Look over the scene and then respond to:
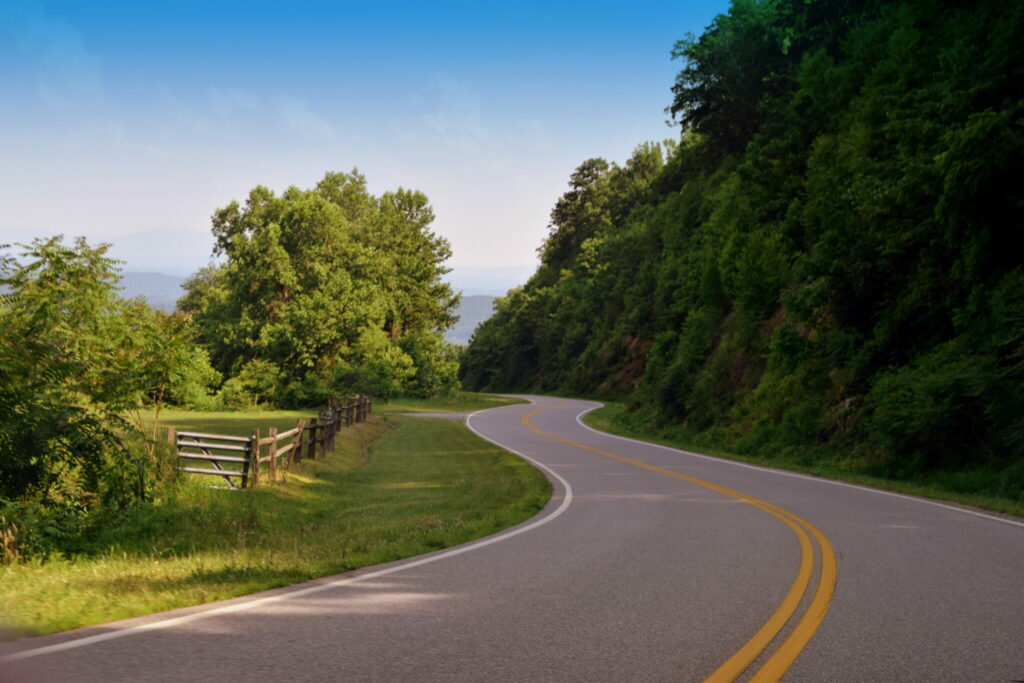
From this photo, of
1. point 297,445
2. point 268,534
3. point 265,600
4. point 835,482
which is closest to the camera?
point 265,600

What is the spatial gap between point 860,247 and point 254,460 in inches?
683

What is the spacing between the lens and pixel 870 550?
10102 mm

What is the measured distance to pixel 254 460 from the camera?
53.8 ft

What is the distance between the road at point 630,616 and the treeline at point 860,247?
7376mm

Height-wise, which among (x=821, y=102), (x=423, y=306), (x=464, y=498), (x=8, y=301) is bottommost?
(x=464, y=498)

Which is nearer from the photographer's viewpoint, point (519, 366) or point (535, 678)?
point (535, 678)

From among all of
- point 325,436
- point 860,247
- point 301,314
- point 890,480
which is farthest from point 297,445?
point 301,314

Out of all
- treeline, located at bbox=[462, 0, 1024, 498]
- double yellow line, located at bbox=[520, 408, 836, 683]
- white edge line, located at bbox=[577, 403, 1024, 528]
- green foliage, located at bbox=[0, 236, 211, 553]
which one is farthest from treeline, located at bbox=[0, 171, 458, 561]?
treeline, located at bbox=[462, 0, 1024, 498]

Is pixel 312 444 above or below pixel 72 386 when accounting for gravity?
below

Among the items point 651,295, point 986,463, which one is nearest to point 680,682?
point 986,463

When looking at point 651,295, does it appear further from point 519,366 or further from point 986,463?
point 986,463

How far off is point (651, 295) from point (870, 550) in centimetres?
6381

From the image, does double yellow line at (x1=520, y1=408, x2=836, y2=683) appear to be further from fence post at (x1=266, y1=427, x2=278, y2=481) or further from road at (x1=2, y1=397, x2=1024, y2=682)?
fence post at (x1=266, y1=427, x2=278, y2=481)

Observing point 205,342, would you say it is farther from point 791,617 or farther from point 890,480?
point 791,617
